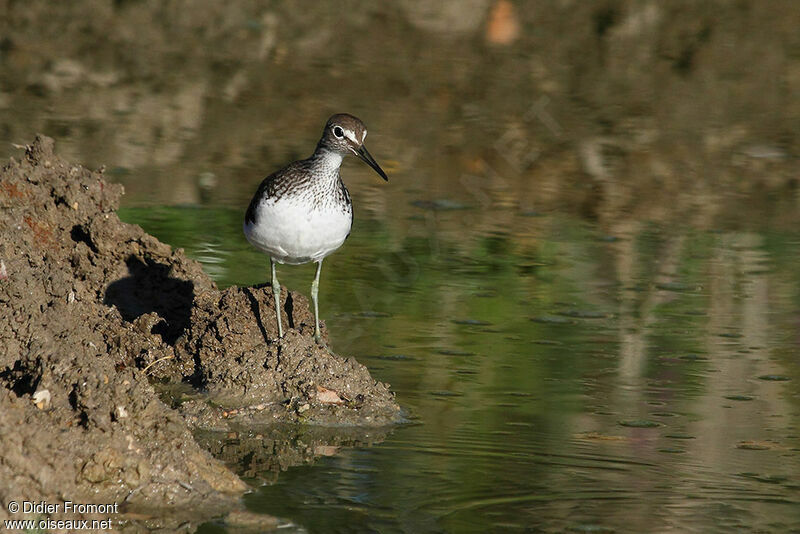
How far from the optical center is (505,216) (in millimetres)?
10836

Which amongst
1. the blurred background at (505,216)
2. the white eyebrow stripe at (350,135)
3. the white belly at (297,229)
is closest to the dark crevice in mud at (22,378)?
the blurred background at (505,216)

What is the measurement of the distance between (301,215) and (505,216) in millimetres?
4011

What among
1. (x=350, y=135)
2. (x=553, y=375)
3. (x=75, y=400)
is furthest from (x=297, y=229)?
(x=75, y=400)

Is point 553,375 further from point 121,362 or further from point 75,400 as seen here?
point 75,400

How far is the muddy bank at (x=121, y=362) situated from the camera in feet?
16.9

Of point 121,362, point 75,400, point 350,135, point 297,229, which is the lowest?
point 75,400

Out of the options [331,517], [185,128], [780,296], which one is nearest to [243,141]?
[185,128]

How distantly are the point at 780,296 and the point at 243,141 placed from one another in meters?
5.91

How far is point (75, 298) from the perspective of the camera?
721 cm

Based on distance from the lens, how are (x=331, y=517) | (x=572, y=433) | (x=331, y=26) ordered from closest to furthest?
(x=331, y=517)
(x=572, y=433)
(x=331, y=26)

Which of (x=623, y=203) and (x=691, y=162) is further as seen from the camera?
(x=691, y=162)

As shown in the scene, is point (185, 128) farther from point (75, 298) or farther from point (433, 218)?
point (75, 298)

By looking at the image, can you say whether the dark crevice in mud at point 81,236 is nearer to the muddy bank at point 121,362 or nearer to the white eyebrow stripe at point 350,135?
the muddy bank at point 121,362

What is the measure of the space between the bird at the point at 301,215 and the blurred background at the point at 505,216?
28.3 inches
